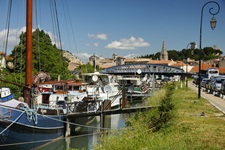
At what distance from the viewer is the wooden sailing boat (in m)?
14.6

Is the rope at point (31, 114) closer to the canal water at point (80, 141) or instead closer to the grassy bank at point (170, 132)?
the canal water at point (80, 141)

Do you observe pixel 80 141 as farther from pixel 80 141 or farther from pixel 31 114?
pixel 31 114

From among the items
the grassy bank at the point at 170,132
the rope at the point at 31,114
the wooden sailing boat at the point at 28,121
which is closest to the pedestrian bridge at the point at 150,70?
the grassy bank at the point at 170,132

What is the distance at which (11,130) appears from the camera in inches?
576

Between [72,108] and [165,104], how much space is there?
5730 mm

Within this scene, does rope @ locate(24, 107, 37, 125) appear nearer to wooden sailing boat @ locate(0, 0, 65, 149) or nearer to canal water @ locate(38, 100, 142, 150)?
wooden sailing boat @ locate(0, 0, 65, 149)

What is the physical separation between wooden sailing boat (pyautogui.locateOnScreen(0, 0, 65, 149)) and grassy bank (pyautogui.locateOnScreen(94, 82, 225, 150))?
14.1 feet

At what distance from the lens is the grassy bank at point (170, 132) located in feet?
28.9

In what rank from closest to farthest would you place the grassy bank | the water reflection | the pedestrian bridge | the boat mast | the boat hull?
the grassy bank, the boat hull, the boat mast, the water reflection, the pedestrian bridge

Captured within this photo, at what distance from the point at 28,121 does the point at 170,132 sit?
270 inches

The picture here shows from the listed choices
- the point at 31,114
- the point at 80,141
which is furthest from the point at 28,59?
the point at 80,141

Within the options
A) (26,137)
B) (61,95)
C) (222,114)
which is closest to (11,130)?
(26,137)

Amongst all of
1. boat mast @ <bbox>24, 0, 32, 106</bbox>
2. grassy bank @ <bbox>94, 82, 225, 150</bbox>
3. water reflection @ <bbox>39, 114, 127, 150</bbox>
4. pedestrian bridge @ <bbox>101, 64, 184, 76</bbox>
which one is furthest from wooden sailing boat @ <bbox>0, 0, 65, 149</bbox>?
pedestrian bridge @ <bbox>101, 64, 184, 76</bbox>

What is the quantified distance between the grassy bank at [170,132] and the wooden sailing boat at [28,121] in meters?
4.29
